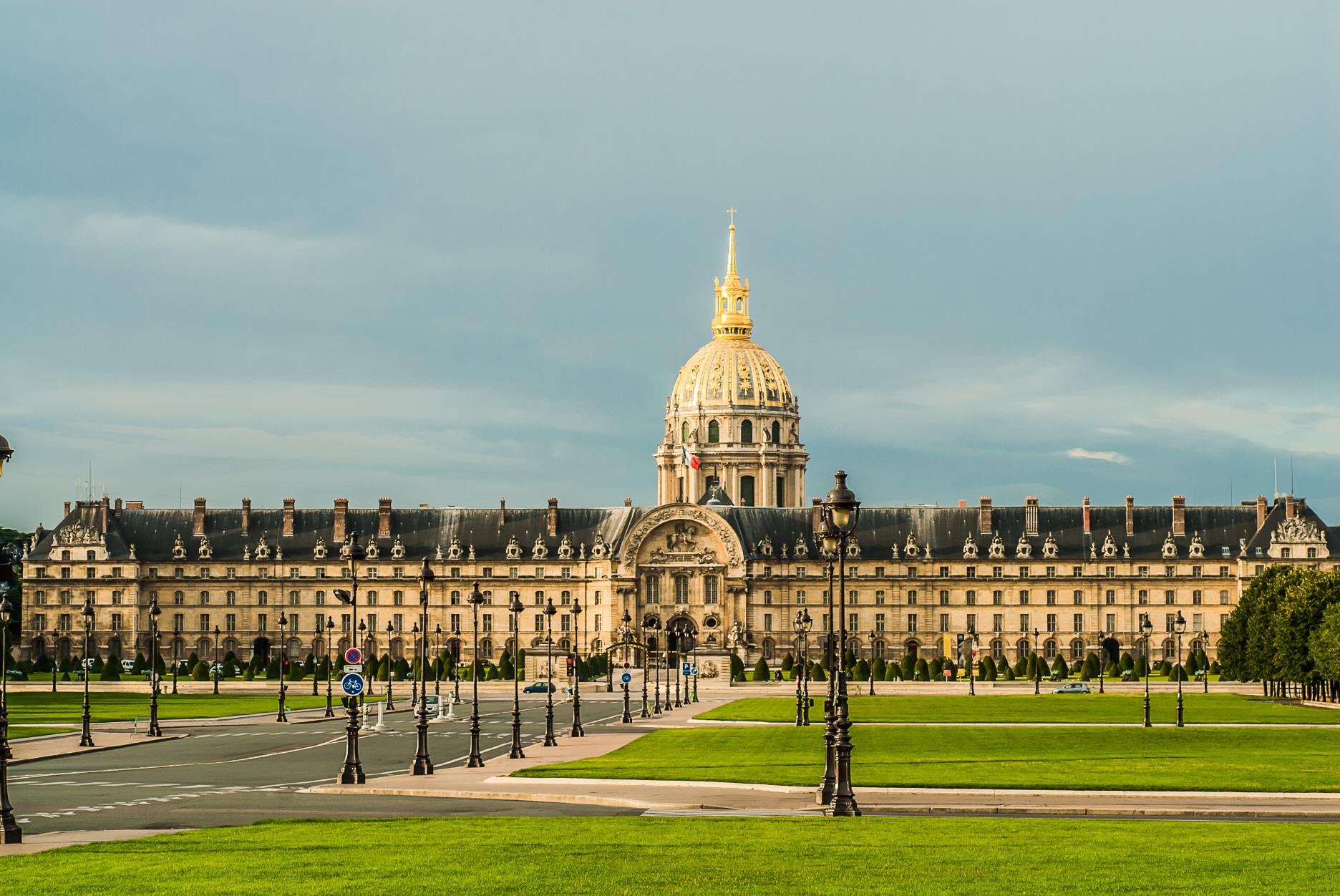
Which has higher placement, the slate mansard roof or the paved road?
the slate mansard roof

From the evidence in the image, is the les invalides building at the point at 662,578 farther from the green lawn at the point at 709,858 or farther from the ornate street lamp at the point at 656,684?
the green lawn at the point at 709,858

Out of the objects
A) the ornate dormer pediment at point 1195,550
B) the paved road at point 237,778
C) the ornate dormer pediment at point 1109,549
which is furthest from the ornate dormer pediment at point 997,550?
the paved road at point 237,778

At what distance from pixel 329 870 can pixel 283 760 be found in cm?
2787

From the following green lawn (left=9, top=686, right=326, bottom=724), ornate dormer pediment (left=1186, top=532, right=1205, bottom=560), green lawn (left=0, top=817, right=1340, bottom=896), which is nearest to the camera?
green lawn (left=0, top=817, right=1340, bottom=896)

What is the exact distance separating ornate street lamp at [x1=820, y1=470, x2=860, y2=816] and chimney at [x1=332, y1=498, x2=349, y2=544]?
13407 cm

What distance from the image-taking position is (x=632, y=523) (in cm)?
16750

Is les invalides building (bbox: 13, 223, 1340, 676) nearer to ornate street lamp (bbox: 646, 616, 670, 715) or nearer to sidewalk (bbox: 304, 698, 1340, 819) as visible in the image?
ornate street lamp (bbox: 646, 616, 670, 715)

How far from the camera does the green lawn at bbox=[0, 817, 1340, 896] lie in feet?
80.1

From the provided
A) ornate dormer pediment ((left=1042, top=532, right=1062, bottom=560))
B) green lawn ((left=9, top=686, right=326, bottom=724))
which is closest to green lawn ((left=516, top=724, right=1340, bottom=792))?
green lawn ((left=9, top=686, right=326, bottom=724))

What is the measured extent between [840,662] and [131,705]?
215 feet

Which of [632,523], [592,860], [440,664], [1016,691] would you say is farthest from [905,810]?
[632,523]

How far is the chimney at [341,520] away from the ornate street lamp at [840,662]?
134m

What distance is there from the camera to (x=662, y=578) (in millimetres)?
166375

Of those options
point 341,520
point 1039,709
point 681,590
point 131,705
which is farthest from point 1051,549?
point 131,705
